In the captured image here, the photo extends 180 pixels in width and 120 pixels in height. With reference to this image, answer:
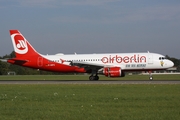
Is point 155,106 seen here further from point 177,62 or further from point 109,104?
point 177,62

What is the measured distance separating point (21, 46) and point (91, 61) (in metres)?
9.57

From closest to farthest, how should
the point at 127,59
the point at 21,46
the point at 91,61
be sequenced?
the point at 127,59 < the point at 91,61 < the point at 21,46

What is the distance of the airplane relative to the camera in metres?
46.1

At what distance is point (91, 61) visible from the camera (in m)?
48.3

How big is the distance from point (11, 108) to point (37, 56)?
35050mm

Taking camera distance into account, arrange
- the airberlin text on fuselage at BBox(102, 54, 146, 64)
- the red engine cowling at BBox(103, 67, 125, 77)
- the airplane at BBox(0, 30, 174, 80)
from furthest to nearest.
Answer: the airplane at BBox(0, 30, 174, 80), the airberlin text on fuselage at BBox(102, 54, 146, 64), the red engine cowling at BBox(103, 67, 125, 77)

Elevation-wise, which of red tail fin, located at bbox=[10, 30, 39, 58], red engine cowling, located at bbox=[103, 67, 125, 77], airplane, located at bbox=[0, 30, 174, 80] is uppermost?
A: red tail fin, located at bbox=[10, 30, 39, 58]

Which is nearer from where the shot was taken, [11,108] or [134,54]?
[11,108]

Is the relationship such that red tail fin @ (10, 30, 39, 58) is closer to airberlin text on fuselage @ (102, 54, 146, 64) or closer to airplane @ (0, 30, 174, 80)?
airplane @ (0, 30, 174, 80)

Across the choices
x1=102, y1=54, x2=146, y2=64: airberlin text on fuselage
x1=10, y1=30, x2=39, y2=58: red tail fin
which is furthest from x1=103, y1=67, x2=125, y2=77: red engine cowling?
x1=10, y1=30, x2=39, y2=58: red tail fin

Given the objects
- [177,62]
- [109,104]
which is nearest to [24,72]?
[177,62]

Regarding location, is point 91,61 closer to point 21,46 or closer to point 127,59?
point 127,59

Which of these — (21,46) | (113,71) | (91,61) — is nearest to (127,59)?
(113,71)

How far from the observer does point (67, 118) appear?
1274 cm
